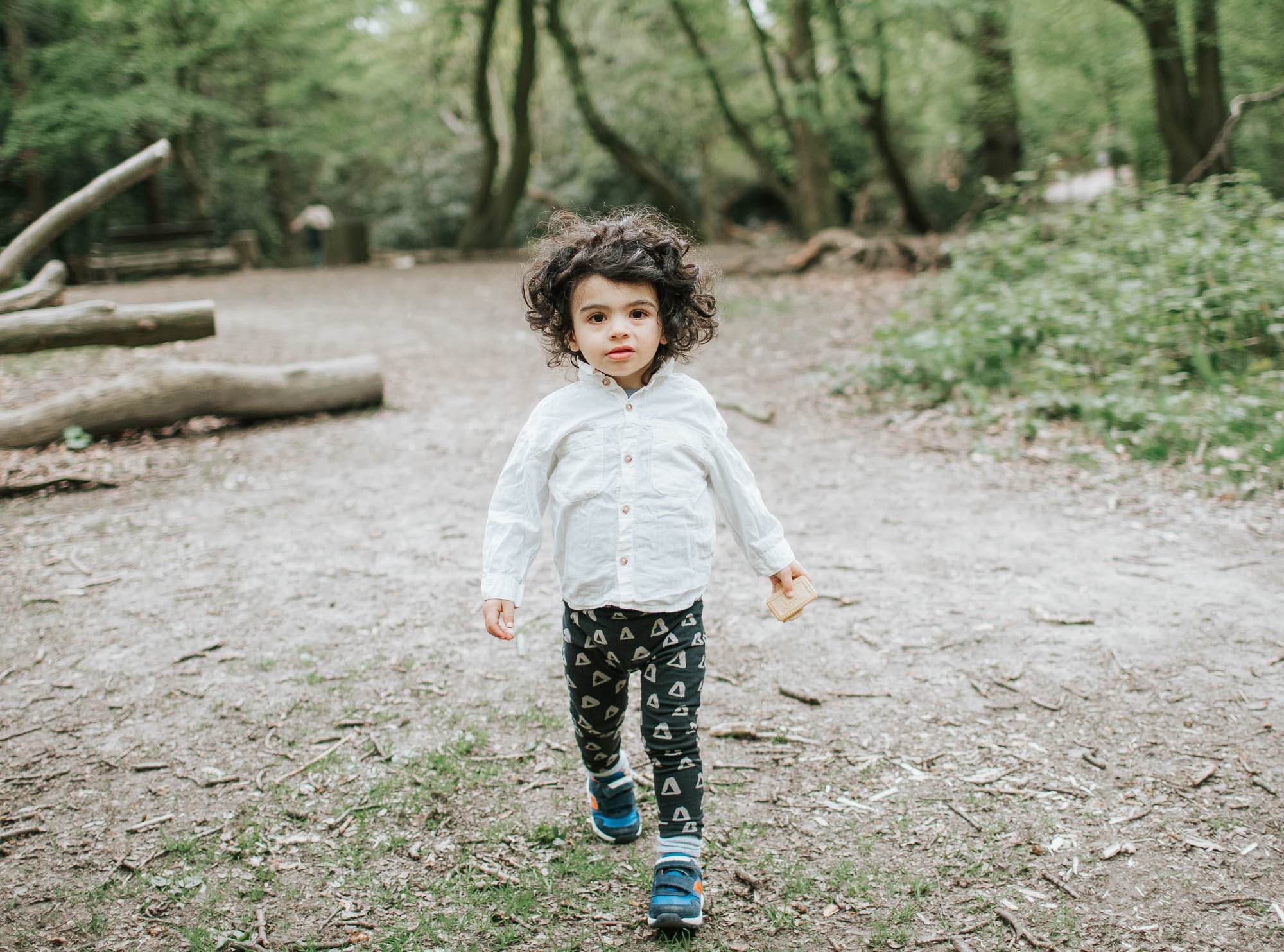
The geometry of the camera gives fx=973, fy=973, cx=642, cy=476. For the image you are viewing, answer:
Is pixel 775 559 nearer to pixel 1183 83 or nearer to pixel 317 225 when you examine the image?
pixel 1183 83

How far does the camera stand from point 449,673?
3.44 metres

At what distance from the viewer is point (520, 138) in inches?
669

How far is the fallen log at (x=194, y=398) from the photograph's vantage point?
5691 millimetres

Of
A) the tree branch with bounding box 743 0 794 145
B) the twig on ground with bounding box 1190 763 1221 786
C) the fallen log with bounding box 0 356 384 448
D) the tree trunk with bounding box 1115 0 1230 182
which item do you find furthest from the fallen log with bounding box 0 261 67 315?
the tree branch with bounding box 743 0 794 145

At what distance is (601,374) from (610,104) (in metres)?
19.8

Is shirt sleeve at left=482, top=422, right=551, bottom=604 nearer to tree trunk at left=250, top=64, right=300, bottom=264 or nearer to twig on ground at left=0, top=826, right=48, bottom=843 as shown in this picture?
twig on ground at left=0, top=826, right=48, bottom=843

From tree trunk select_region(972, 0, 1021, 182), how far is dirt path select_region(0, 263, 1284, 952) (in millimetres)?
9972

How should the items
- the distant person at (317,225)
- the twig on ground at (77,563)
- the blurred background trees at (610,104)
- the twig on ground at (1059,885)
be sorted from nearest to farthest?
the twig on ground at (1059,885) < the twig on ground at (77,563) < the blurred background trees at (610,104) < the distant person at (317,225)

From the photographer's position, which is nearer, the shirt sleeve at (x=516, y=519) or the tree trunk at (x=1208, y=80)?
the shirt sleeve at (x=516, y=519)

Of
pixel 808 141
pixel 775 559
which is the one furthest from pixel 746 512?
pixel 808 141

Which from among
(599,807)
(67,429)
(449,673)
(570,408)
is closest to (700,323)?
(570,408)

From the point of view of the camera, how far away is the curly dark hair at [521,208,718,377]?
2.23 metres

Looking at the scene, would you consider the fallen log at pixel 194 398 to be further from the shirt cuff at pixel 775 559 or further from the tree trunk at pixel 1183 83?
the tree trunk at pixel 1183 83

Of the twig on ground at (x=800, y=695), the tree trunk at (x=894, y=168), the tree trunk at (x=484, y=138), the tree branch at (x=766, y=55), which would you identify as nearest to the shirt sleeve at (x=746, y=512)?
the twig on ground at (x=800, y=695)
